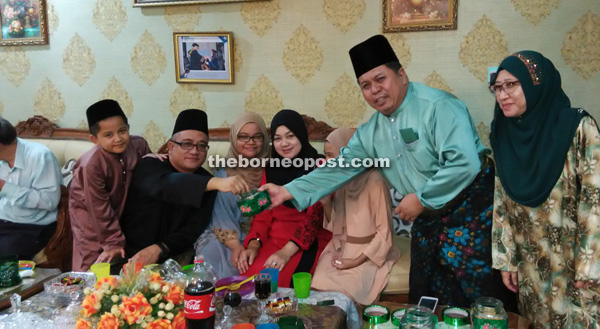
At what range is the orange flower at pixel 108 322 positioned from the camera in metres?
1.41

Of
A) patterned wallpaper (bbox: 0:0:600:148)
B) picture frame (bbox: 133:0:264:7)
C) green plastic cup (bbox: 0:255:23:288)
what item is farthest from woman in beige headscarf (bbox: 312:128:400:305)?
picture frame (bbox: 133:0:264:7)

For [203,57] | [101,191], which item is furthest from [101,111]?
[203,57]

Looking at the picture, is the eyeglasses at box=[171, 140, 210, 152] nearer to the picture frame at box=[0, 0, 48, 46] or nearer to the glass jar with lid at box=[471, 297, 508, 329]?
the glass jar with lid at box=[471, 297, 508, 329]

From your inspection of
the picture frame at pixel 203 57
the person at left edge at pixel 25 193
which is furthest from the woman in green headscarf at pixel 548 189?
the person at left edge at pixel 25 193

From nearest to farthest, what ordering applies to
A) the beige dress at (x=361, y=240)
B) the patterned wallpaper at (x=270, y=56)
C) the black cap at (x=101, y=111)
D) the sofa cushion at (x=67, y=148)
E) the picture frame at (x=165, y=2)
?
the beige dress at (x=361, y=240) → the black cap at (x=101, y=111) → the patterned wallpaper at (x=270, y=56) → the picture frame at (x=165, y=2) → the sofa cushion at (x=67, y=148)

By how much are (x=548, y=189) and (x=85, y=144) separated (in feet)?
11.1

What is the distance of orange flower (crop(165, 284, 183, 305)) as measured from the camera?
156 cm

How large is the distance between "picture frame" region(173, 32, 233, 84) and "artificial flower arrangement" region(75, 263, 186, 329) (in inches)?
91.7

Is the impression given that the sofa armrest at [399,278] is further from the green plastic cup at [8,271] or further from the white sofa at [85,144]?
the green plastic cup at [8,271]

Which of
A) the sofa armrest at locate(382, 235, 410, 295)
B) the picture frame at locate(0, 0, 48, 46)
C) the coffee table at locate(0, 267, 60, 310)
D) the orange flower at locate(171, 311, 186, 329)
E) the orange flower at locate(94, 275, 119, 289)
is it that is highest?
the picture frame at locate(0, 0, 48, 46)

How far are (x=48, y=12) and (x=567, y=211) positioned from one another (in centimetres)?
407

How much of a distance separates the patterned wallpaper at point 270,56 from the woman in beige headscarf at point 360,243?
100 centimetres

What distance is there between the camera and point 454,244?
216cm

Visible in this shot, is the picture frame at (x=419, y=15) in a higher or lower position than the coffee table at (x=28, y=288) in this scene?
higher
